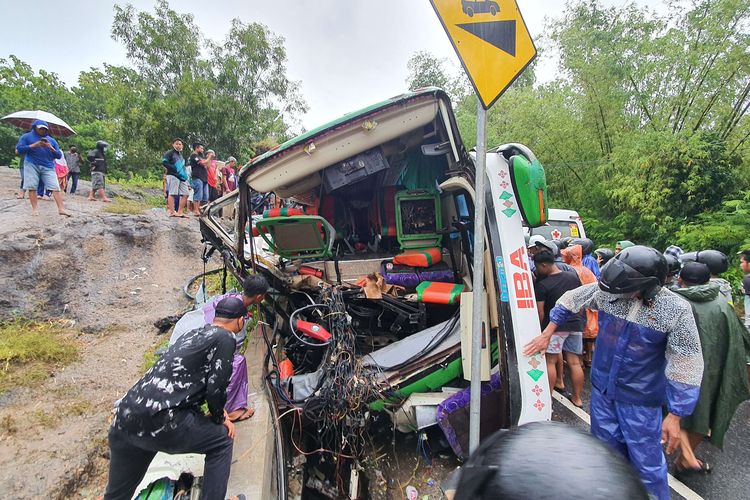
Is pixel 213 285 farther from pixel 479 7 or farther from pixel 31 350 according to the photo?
pixel 479 7

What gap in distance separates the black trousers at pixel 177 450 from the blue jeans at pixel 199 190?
768 centimetres

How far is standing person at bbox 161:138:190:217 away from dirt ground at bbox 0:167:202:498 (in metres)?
0.43

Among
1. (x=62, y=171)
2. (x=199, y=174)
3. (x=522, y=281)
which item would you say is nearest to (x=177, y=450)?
(x=522, y=281)

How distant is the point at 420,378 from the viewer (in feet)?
9.91

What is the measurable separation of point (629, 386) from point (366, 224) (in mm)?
3463

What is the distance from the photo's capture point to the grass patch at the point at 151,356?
4406 mm

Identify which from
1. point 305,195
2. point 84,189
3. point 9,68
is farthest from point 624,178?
point 9,68

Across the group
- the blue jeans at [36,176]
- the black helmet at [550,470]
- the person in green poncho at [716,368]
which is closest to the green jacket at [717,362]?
the person in green poncho at [716,368]

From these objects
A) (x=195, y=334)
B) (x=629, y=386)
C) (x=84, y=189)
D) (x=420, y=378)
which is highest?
(x=84, y=189)

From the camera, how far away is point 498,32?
1745 mm

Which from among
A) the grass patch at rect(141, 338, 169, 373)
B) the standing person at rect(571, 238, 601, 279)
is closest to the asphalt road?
the standing person at rect(571, 238, 601, 279)

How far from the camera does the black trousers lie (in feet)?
6.82

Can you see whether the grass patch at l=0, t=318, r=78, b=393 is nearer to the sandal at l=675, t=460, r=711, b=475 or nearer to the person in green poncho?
the sandal at l=675, t=460, r=711, b=475

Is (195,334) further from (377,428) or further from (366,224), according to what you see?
(366,224)
